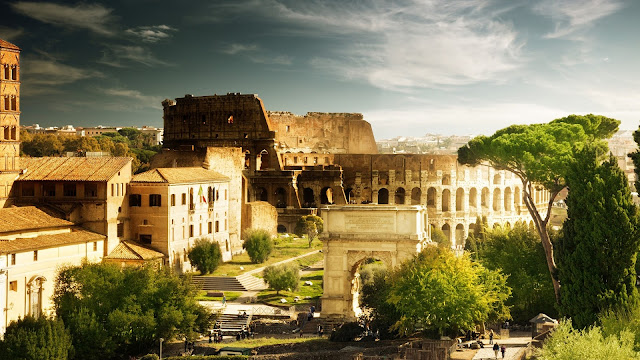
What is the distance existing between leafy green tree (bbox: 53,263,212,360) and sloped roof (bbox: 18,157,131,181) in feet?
26.6

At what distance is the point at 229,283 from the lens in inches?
1962

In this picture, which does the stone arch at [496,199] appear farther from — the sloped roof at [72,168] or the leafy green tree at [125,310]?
the leafy green tree at [125,310]

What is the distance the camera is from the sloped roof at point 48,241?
39.7m

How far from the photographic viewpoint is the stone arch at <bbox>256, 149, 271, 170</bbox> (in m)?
83.7

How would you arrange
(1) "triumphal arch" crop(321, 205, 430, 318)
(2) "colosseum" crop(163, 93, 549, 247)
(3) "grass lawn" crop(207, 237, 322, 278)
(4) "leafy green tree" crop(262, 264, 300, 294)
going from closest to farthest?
(1) "triumphal arch" crop(321, 205, 430, 318) < (4) "leafy green tree" crop(262, 264, 300, 294) < (3) "grass lawn" crop(207, 237, 322, 278) < (2) "colosseum" crop(163, 93, 549, 247)

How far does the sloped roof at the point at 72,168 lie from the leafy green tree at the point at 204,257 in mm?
6904

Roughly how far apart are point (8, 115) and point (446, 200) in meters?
49.9

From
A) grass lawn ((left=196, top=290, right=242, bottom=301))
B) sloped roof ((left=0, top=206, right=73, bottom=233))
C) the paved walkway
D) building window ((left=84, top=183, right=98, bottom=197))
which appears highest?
building window ((left=84, top=183, right=98, bottom=197))

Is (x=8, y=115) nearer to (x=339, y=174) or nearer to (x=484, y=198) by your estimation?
(x=339, y=174)

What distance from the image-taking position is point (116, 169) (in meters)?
48.4

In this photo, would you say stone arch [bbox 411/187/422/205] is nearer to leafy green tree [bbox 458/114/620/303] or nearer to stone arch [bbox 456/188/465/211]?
stone arch [bbox 456/188/465/211]

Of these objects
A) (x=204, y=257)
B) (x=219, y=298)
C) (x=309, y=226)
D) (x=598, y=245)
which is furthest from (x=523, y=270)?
(x=309, y=226)

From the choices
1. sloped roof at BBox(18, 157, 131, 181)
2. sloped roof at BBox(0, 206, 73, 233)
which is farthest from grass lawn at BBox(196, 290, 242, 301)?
sloped roof at BBox(18, 157, 131, 181)

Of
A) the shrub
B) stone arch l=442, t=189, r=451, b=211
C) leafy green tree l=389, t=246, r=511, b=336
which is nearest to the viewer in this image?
leafy green tree l=389, t=246, r=511, b=336
